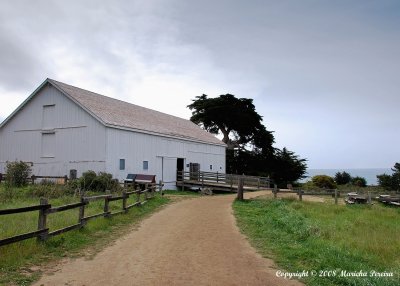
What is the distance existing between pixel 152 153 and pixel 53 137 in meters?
7.61

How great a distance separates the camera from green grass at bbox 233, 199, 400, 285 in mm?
8070

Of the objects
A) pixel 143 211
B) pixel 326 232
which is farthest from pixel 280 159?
pixel 326 232

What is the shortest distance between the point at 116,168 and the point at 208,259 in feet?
69.2

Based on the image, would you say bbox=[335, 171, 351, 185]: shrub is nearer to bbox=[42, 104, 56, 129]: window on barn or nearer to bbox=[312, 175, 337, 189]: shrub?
bbox=[312, 175, 337, 189]: shrub

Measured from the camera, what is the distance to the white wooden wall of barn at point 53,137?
28.6m

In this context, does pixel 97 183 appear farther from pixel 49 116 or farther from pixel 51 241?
pixel 51 241

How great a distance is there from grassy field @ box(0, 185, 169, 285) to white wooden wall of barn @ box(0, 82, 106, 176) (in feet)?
39.6

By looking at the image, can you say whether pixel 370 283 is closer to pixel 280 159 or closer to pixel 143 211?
pixel 143 211

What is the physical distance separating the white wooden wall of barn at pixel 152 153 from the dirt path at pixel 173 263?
16.7m

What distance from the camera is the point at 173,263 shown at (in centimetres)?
836

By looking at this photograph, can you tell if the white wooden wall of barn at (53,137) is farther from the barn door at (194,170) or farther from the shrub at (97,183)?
the barn door at (194,170)

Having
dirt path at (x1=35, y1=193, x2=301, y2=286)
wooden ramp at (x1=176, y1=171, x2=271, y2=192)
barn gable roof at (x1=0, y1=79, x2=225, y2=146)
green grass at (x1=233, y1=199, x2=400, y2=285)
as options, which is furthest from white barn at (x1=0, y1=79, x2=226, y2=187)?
dirt path at (x1=35, y1=193, x2=301, y2=286)

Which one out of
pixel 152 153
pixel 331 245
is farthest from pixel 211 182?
pixel 331 245

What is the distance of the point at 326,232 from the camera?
12086mm
